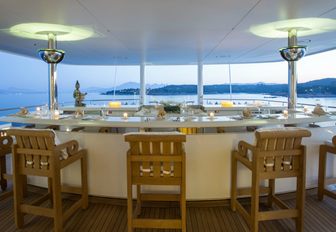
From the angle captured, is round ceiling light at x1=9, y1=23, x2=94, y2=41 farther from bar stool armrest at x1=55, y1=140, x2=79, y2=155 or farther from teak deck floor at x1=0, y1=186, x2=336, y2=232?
teak deck floor at x1=0, y1=186, x2=336, y2=232

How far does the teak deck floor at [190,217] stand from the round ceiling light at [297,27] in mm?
2417

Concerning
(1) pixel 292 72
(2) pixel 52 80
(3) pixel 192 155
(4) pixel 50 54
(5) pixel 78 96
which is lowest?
(3) pixel 192 155

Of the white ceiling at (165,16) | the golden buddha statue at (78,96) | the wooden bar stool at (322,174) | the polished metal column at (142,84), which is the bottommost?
the wooden bar stool at (322,174)

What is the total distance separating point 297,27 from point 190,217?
3.29 metres

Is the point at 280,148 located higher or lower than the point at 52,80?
lower

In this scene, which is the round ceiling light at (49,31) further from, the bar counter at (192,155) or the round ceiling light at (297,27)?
the round ceiling light at (297,27)

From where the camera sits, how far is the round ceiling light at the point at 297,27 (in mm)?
3621

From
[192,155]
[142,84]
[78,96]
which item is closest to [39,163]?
[192,155]

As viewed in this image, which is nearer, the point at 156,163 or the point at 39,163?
the point at 156,163

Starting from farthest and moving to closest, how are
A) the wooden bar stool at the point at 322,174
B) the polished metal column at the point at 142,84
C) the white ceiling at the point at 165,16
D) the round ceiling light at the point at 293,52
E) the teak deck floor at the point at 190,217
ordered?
the polished metal column at the point at 142,84 → the round ceiling light at the point at 293,52 → the white ceiling at the point at 165,16 → the wooden bar stool at the point at 322,174 → the teak deck floor at the point at 190,217

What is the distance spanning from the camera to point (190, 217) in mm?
2316

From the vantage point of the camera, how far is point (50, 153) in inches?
77.5

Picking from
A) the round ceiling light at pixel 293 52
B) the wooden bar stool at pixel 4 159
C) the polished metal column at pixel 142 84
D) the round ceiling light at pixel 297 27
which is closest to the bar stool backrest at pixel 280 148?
the round ceiling light at pixel 293 52

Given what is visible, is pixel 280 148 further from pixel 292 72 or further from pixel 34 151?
pixel 292 72
